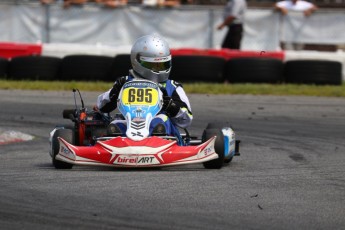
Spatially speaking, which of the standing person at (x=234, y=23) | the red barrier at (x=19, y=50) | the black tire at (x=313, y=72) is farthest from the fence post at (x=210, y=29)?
the red barrier at (x=19, y=50)

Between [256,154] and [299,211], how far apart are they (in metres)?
3.41

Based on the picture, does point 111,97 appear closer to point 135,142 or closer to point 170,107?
point 170,107

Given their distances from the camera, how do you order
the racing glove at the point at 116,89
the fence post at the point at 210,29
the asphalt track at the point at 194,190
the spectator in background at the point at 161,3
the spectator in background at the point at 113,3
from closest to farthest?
the asphalt track at the point at 194,190, the racing glove at the point at 116,89, the fence post at the point at 210,29, the spectator in background at the point at 161,3, the spectator in background at the point at 113,3

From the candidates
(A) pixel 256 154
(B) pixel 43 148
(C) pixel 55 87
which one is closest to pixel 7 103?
(C) pixel 55 87

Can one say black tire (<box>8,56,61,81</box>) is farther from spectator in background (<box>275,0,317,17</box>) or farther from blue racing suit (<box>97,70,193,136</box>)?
blue racing suit (<box>97,70,193,136</box>)

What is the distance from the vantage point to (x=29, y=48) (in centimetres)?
1691

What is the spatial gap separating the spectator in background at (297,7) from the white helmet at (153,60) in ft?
28.2

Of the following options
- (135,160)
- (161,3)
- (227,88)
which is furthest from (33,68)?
(135,160)

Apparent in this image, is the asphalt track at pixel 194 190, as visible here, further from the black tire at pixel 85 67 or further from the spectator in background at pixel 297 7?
the spectator in background at pixel 297 7

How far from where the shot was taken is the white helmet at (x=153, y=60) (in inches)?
347

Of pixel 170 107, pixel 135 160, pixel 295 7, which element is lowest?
pixel 295 7

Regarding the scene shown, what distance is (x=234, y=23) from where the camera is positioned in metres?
16.6

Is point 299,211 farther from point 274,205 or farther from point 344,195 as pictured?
point 344,195

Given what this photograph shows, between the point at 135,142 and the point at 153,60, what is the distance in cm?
113
